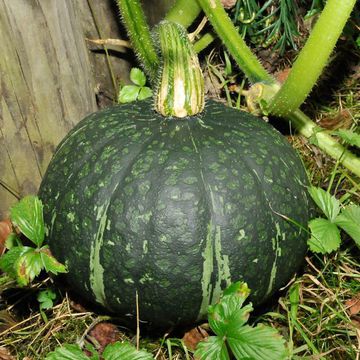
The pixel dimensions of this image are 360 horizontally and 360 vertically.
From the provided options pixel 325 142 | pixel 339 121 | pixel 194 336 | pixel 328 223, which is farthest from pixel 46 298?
pixel 339 121

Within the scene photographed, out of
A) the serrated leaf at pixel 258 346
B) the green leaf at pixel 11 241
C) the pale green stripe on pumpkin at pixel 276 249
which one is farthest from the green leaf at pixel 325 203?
the green leaf at pixel 11 241

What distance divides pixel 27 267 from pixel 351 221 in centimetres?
102

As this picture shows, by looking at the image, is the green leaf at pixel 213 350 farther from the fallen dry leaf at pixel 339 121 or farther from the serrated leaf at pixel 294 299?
the fallen dry leaf at pixel 339 121

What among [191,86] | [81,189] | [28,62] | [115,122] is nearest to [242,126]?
[191,86]

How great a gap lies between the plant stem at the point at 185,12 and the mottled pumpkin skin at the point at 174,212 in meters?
0.75

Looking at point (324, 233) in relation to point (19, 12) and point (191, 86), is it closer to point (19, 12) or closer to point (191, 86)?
point (191, 86)

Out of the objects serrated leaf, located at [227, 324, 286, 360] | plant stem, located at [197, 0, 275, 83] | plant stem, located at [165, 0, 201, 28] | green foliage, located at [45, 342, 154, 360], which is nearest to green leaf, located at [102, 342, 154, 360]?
green foliage, located at [45, 342, 154, 360]

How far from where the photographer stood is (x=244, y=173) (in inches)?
80.7

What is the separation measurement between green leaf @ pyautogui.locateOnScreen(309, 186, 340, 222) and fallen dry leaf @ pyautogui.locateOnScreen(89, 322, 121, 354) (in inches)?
31.8

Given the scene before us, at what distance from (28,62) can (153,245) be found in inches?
33.1

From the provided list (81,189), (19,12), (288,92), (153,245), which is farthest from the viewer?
(288,92)

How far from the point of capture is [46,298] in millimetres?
2408

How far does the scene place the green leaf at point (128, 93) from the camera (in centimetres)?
273

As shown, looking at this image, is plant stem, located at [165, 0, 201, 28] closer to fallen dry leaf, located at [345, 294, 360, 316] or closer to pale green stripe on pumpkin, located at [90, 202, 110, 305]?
pale green stripe on pumpkin, located at [90, 202, 110, 305]
